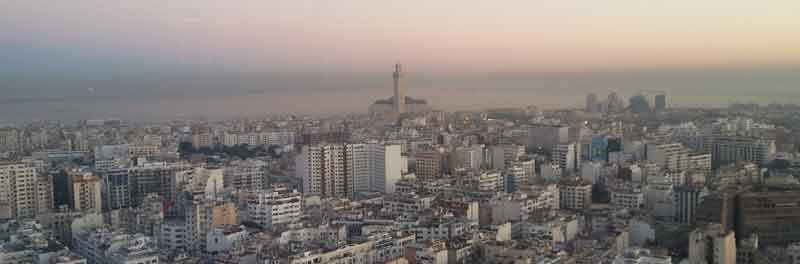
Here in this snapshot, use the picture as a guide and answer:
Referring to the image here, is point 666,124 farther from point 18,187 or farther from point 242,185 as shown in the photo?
point 18,187

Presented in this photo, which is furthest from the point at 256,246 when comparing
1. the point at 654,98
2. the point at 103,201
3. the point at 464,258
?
the point at 654,98

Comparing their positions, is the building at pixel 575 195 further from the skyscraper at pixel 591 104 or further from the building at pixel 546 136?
the skyscraper at pixel 591 104

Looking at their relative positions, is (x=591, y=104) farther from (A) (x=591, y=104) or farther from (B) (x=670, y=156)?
(B) (x=670, y=156)

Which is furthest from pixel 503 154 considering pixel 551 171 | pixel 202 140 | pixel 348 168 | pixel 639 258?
pixel 639 258

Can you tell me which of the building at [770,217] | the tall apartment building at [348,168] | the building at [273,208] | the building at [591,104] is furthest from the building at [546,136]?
the building at [273,208]

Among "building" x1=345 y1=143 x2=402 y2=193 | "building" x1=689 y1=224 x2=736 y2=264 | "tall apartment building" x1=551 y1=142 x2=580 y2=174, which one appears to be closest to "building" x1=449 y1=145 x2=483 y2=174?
"tall apartment building" x1=551 y1=142 x2=580 y2=174
